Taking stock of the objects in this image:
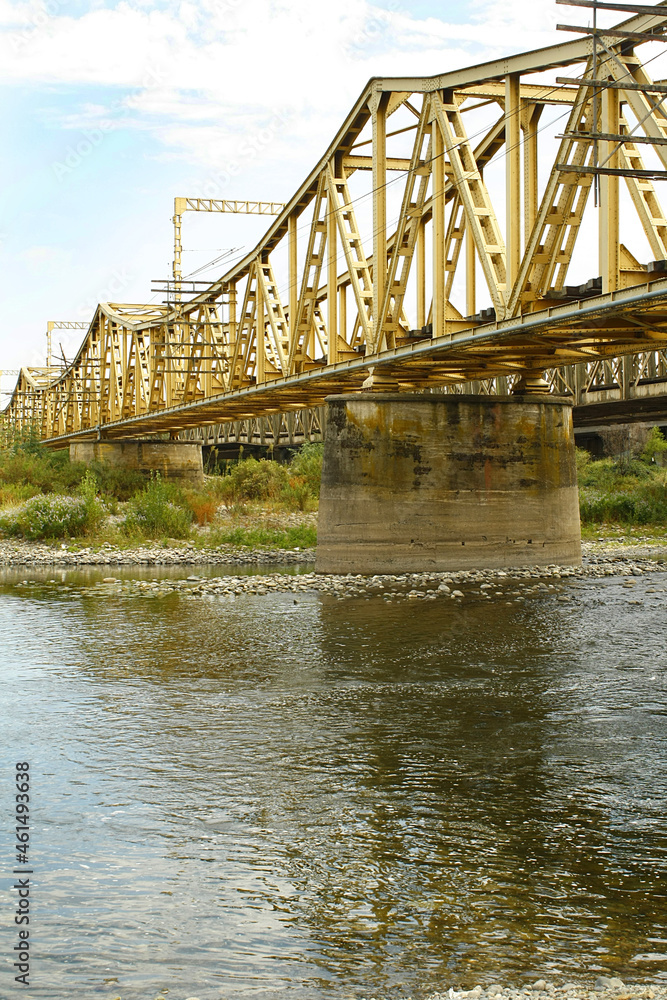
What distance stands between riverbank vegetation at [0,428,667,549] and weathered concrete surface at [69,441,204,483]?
8.07 metres

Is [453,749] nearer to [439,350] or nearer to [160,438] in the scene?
[439,350]

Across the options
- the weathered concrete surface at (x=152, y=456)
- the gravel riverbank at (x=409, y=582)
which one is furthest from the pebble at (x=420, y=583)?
the weathered concrete surface at (x=152, y=456)

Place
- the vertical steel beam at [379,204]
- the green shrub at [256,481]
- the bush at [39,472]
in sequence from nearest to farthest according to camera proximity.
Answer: the vertical steel beam at [379,204]
the green shrub at [256,481]
the bush at [39,472]

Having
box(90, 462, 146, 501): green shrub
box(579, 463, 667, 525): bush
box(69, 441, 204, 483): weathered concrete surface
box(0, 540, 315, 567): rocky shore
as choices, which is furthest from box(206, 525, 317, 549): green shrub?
box(69, 441, 204, 483): weathered concrete surface

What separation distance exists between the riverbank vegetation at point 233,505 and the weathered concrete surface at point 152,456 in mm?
8073

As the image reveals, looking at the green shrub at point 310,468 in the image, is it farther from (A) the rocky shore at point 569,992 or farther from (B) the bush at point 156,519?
(A) the rocky shore at point 569,992

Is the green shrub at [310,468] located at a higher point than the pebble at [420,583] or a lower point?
higher

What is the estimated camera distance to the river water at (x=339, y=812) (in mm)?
5910

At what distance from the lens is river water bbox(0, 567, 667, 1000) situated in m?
5.91

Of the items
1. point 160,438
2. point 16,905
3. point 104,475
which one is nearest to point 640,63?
point 16,905

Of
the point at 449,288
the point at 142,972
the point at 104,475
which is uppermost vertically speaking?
the point at 449,288

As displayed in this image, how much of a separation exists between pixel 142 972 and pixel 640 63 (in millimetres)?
13639

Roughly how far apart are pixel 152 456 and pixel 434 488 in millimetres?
36088

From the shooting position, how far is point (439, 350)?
825 inches
